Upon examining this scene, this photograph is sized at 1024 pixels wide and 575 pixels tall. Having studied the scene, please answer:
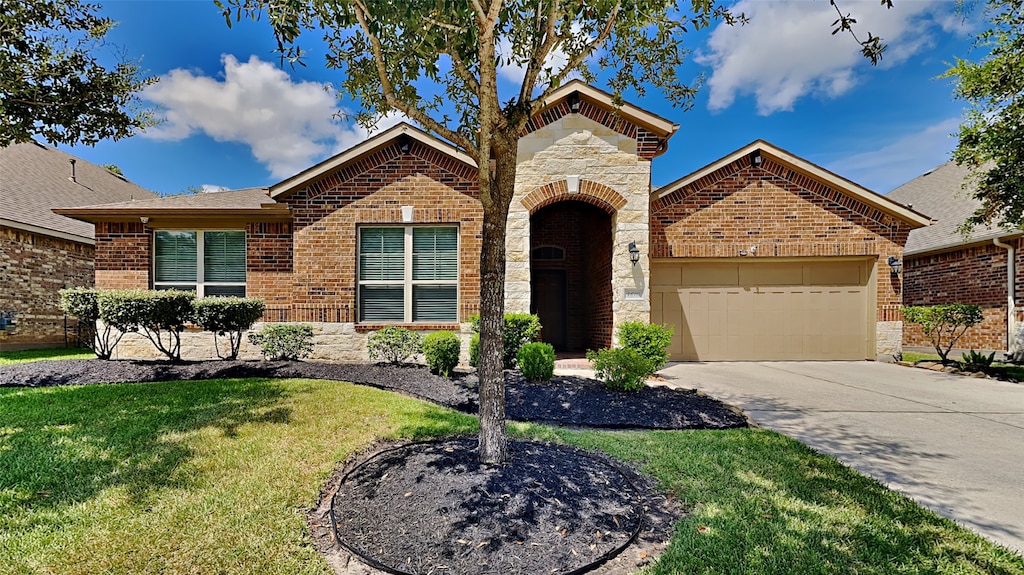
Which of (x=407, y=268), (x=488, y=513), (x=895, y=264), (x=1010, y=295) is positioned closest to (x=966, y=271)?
(x=1010, y=295)

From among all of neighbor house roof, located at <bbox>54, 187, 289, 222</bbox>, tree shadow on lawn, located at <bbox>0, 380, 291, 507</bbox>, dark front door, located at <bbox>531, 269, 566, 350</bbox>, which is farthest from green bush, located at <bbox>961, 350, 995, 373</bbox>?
neighbor house roof, located at <bbox>54, 187, 289, 222</bbox>

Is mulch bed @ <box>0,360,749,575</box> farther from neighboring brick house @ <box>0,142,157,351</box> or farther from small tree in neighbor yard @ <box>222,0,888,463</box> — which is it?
neighboring brick house @ <box>0,142,157,351</box>

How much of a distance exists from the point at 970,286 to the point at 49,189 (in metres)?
26.0

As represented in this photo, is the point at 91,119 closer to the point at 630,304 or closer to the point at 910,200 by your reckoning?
the point at 630,304

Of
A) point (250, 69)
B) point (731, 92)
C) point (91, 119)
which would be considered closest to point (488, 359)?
point (91, 119)

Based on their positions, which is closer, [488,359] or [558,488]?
[558,488]

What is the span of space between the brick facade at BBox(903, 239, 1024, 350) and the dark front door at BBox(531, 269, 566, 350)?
1005cm

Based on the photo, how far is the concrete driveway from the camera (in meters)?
3.27

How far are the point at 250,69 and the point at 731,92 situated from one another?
39.9ft

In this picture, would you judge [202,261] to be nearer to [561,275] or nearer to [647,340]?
[561,275]

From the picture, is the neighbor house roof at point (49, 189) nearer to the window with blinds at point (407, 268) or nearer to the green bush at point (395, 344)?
the window with blinds at point (407, 268)

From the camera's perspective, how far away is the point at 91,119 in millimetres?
6145

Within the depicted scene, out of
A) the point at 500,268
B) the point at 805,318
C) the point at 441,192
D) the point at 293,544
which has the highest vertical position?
the point at 441,192

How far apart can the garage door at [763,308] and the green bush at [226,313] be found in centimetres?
830
